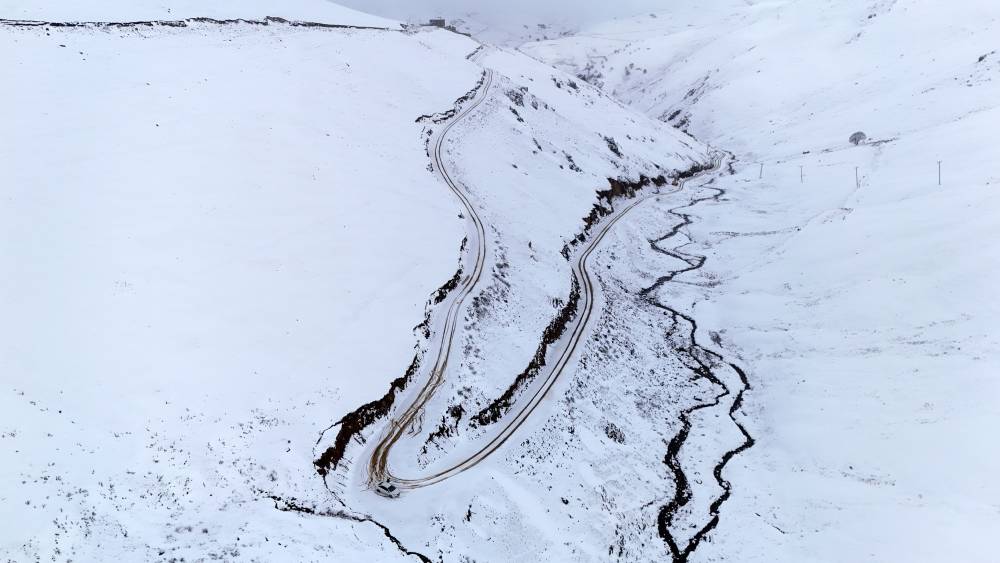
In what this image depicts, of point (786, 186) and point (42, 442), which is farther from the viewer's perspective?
point (786, 186)

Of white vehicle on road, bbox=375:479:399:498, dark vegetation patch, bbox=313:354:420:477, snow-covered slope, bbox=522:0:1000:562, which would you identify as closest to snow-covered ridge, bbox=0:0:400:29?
dark vegetation patch, bbox=313:354:420:477

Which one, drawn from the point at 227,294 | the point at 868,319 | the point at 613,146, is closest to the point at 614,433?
the point at 868,319

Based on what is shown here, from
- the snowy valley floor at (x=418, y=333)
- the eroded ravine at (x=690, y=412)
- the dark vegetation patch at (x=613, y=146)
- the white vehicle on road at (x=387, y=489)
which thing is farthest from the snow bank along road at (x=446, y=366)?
the dark vegetation patch at (x=613, y=146)

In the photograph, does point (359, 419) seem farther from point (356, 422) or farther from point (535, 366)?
point (535, 366)

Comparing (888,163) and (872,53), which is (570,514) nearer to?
(888,163)

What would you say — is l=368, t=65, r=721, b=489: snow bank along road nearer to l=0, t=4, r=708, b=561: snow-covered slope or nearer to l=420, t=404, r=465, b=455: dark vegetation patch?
l=0, t=4, r=708, b=561: snow-covered slope

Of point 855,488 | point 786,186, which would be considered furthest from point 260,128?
point 786,186

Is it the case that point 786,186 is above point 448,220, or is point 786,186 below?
above
